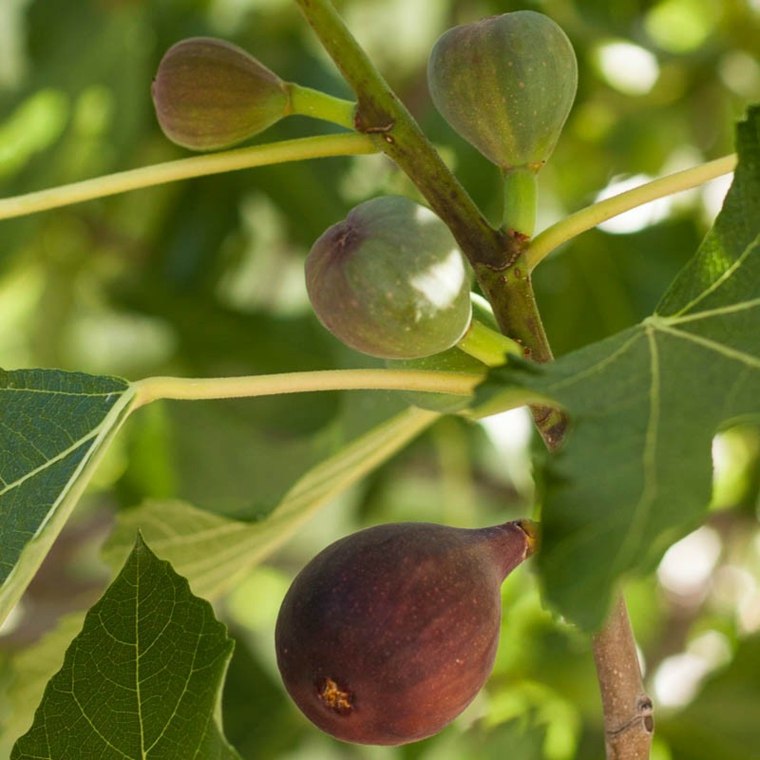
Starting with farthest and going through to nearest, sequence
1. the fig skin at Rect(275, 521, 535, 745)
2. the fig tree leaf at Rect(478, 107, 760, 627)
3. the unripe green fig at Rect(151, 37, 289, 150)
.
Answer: the unripe green fig at Rect(151, 37, 289, 150) < the fig skin at Rect(275, 521, 535, 745) < the fig tree leaf at Rect(478, 107, 760, 627)

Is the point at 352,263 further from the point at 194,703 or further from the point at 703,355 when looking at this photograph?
the point at 194,703

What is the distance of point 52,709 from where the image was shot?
0.96 metres

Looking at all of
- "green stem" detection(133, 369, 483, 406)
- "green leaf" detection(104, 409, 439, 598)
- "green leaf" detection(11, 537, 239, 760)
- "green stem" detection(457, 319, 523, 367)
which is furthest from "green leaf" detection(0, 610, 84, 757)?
"green stem" detection(457, 319, 523, 367)

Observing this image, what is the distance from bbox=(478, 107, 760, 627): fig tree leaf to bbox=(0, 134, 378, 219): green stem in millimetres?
276

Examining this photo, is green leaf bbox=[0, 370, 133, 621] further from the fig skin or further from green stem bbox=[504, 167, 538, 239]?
green stem bbox=[504, 167, 538, 239]

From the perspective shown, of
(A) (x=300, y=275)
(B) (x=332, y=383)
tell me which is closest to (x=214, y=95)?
(B) (x=332, y=383)

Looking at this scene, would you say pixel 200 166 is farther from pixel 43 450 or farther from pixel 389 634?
pixel 389 634

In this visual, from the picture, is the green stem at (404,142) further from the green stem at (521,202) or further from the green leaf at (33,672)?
the green leaf at (33,672)

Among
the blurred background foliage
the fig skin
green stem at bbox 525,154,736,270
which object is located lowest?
the blurred background foliage

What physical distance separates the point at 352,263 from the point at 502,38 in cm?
25

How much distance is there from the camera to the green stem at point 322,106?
105 centimetres

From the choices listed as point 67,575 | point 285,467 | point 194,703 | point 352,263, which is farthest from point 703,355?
point 67,575

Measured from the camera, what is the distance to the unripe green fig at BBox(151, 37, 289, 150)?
1073 millimetres

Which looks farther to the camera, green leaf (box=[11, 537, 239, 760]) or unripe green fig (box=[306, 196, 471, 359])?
green leaf (box=[11, 537, 239, 760])
